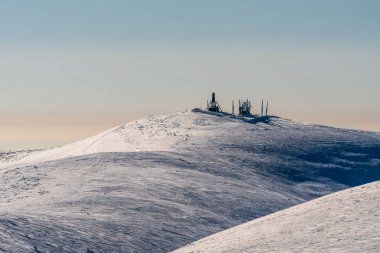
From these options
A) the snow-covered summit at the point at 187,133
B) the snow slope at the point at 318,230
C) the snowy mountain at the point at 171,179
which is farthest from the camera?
the snow-covered summit at the point at 187,133

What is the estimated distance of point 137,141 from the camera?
8694 centimetres

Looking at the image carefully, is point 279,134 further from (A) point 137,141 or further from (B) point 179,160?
(B) point 179,160

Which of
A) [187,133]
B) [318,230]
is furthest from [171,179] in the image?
[318,230]

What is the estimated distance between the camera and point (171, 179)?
195 ft

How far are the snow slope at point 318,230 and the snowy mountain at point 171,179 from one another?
6.53 meters

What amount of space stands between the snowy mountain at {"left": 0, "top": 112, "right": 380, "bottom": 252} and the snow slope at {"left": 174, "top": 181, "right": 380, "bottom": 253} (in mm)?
6531

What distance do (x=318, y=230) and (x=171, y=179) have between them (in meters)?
30.1

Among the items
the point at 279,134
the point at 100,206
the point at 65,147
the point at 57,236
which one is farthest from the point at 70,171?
the point at 65,147

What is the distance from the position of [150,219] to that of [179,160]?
975 inches

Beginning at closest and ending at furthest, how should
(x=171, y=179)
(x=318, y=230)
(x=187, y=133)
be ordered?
(x=318, y=230), (x=171, y=179), (x=187, y=133)

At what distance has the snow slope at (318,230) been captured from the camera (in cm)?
2727

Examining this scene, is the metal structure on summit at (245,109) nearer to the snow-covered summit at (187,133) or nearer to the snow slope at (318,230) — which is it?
the snow-covered summit at (187,133)

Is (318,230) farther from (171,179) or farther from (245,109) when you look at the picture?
(245,109)

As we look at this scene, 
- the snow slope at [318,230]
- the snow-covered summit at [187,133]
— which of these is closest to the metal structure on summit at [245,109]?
the snow-covered summit at [187,133]
